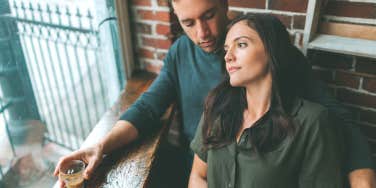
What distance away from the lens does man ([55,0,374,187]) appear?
114 centimetres

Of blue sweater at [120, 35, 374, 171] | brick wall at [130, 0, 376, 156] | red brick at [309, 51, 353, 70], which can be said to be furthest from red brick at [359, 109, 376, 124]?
blue sweater at [120, 35, 374, 171]

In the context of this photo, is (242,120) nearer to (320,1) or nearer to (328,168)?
Answer: (328,168)

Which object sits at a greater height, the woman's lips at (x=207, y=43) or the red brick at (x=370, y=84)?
the woman's lips at (x=207, y=43)

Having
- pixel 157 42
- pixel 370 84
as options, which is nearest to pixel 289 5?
pixel 370 84

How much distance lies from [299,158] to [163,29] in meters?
0.95

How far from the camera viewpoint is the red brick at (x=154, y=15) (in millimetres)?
1585

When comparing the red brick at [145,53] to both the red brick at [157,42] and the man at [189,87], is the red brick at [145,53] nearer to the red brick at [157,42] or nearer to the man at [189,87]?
the red brick at [157,42]

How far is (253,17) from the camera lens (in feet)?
3.31

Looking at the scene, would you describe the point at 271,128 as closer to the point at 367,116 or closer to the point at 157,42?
the point at 367,116

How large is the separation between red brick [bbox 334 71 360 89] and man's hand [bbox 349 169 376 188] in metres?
0.44

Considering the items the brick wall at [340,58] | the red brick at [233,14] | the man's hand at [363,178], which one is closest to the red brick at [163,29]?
the brick wall at [340,58]

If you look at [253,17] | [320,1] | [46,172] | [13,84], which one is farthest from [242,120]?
[46,172]

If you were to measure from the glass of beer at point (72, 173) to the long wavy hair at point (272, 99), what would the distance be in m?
0.44

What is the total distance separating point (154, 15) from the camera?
5.30 ft
